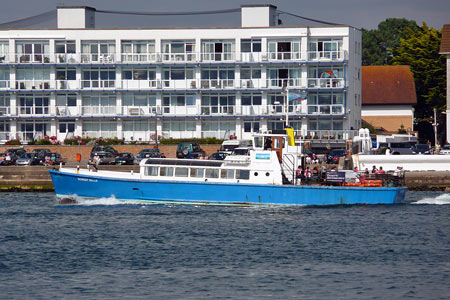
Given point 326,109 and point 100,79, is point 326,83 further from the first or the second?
point 100,79

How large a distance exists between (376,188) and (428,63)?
2558 inches

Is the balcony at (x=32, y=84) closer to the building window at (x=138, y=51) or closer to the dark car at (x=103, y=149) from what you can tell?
the building window at (x=138, y=51)

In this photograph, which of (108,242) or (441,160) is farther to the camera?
(441,160)

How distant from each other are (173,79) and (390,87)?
3192cm

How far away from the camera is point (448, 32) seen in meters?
101

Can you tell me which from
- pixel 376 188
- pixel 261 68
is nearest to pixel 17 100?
pixel 261 68

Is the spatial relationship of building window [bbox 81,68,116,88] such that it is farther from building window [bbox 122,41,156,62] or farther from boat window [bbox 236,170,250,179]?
boat window [bbox 236,170,250,179]

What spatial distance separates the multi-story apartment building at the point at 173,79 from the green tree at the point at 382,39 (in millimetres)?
62250

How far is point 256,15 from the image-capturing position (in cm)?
9800

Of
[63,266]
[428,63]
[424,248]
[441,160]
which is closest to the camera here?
[63,266]

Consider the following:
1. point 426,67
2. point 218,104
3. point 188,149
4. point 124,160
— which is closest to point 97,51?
point 218,104

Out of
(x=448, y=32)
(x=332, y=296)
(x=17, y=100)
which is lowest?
(x=332, y=296)

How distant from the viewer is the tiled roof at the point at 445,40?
9788cm

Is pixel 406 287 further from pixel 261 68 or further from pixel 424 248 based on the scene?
pixel 261 68
